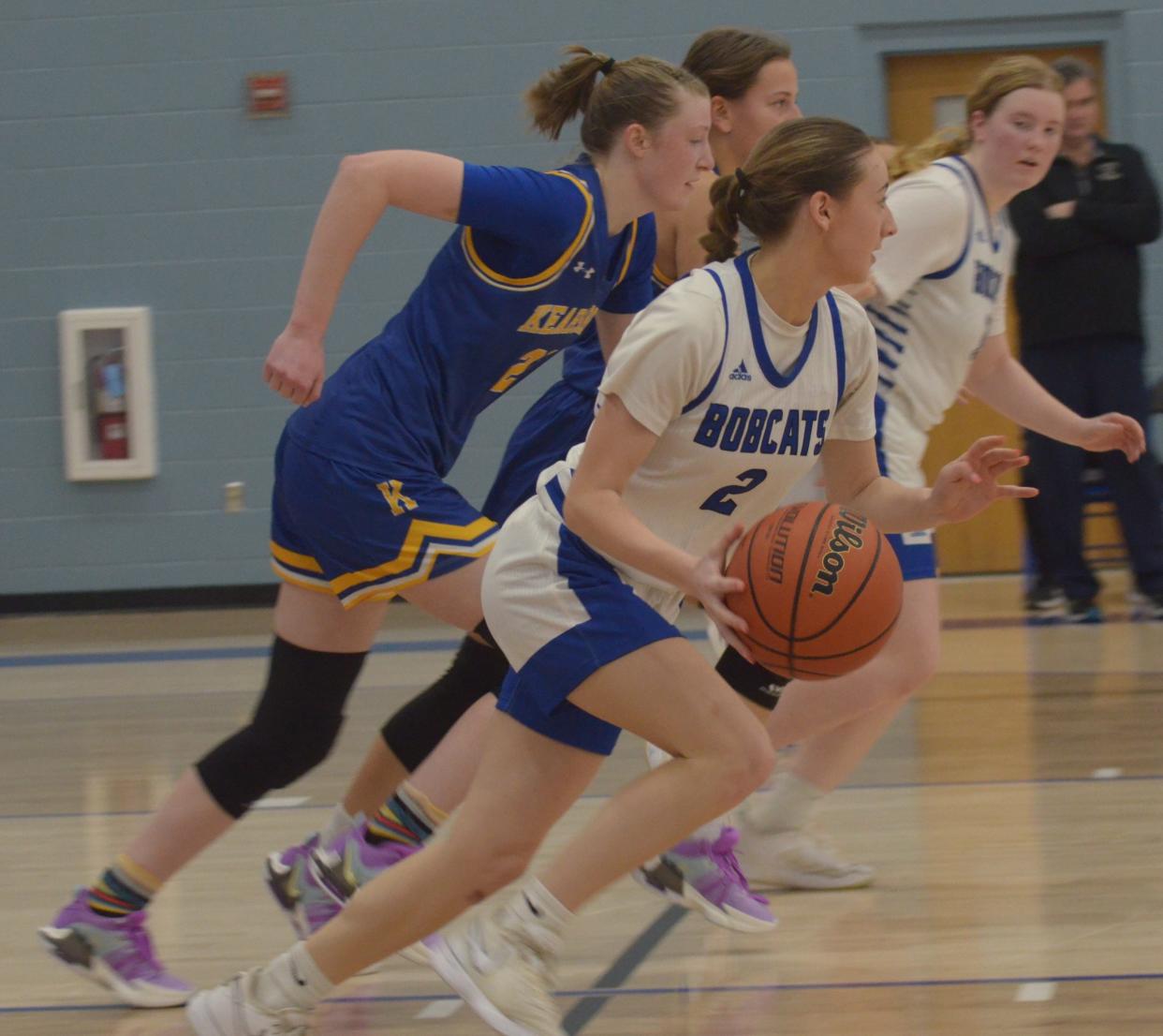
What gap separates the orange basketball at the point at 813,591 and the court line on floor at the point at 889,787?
70.1 inches

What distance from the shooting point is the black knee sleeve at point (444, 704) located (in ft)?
9.75

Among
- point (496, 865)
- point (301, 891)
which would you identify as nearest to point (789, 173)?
point (496, 865)

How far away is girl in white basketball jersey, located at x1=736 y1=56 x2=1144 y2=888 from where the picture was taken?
10.4 feet

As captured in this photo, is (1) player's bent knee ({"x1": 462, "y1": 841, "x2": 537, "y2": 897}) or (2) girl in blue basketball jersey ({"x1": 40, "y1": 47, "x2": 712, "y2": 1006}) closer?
(1) player's bent knee ({"x1": 462, "y1": 841, "x2": 537, "y2": 897})

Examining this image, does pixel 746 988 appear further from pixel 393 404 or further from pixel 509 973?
pixel 393 404

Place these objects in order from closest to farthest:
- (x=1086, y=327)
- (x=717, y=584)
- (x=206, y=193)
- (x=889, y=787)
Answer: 1. (x=717, y=584)
2. (x=889, y=787)
3. (x=1086, y=327)
4. (x=206, y=193)

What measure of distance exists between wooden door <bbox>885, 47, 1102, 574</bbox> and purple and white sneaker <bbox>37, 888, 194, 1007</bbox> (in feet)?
17.6

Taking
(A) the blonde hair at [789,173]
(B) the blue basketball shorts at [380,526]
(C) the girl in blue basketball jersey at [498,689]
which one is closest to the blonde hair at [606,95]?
(C) the girl in blue basketball jersey at [498,689]

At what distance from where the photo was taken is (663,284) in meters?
3.29

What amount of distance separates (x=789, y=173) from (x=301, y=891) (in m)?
1.40

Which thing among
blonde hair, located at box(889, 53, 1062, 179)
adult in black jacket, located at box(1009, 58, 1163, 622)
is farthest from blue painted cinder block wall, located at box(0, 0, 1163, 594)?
blonde hair, located at box(889, 53, 1062, 179)

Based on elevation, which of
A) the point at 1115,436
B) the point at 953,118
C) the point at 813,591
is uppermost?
the point at 953,118

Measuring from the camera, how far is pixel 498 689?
303cm

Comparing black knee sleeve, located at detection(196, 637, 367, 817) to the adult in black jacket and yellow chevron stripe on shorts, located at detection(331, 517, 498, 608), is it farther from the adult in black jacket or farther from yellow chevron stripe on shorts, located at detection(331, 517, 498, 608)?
the adult in black jacket
